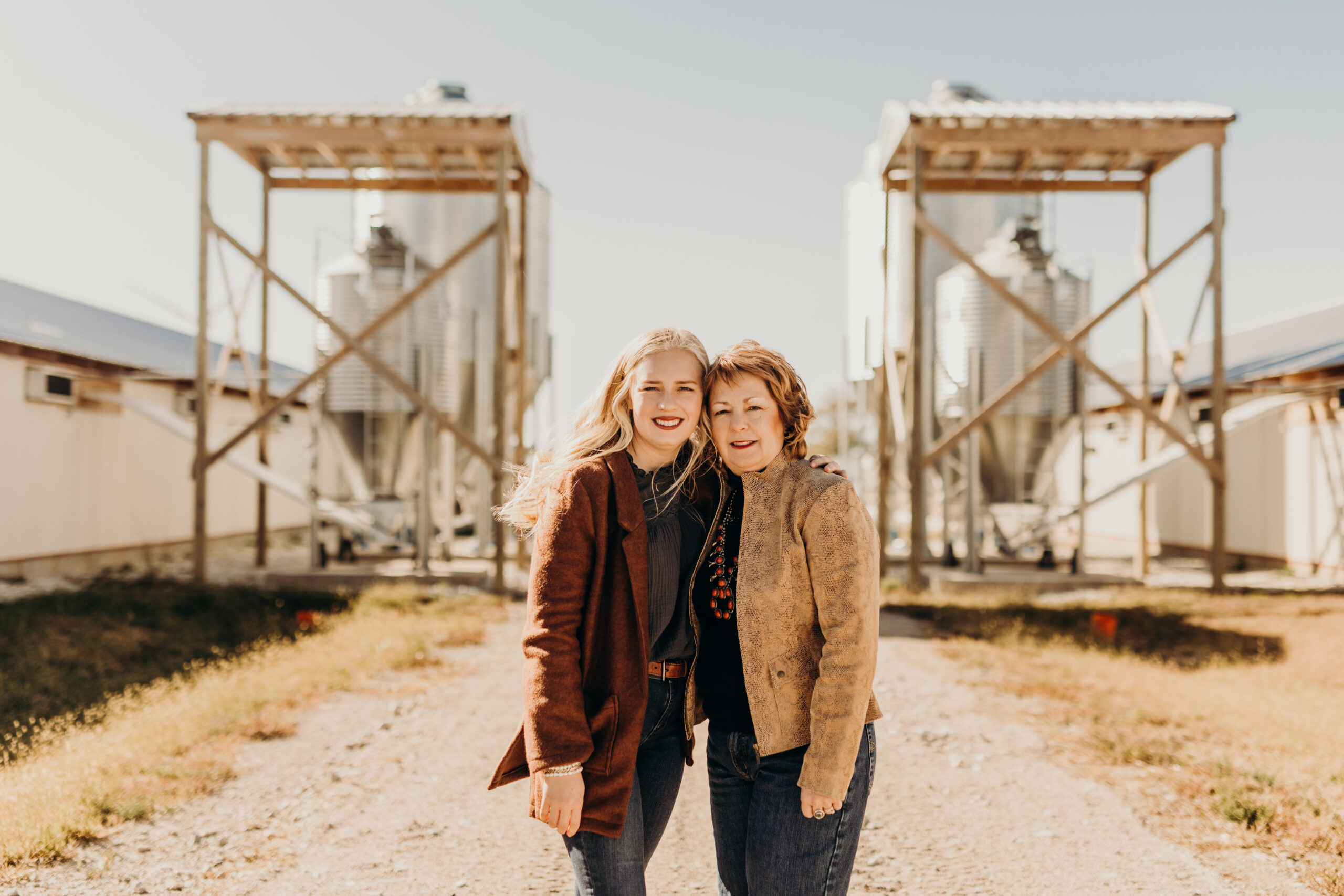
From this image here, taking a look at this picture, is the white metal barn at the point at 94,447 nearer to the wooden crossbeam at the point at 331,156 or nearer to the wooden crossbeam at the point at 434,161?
the wooden crossbeam at the point at 331,156

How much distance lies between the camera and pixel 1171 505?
16.5m

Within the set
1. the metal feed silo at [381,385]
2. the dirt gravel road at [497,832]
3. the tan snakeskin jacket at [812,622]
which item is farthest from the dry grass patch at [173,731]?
the metal feed silo at [381,385]

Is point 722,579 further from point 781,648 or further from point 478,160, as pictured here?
point 478,160

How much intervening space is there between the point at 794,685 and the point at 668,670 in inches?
11.6

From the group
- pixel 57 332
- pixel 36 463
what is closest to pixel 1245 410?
pixel 36 463

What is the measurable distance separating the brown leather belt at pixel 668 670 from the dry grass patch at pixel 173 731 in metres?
3.07

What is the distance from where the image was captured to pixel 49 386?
1160 centimetres

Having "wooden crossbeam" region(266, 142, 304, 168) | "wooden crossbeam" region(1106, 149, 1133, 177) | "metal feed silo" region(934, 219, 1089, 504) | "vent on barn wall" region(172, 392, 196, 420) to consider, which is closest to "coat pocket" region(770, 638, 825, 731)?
"metal feed silo" region(934, 219, 1089, 504)

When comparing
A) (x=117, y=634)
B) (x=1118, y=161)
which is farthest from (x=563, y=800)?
(x=1118, y=161)

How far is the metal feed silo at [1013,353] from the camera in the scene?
12.0m

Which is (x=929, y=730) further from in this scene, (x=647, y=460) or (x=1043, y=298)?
(x=1043, y=298)

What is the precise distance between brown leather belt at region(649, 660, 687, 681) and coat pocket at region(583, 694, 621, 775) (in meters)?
0.14

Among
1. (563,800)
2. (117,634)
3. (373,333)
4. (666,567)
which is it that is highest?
(373,333)

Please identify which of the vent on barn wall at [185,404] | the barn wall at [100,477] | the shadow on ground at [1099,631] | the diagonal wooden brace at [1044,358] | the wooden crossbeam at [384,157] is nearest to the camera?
the shadow on ground at [1099,631]
